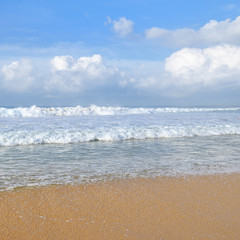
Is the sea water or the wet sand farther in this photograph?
the sea water

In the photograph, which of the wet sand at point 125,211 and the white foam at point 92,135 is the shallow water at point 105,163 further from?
the white foam at point 92,135

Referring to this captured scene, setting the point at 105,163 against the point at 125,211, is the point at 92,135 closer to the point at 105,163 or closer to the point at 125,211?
the point at 105,163

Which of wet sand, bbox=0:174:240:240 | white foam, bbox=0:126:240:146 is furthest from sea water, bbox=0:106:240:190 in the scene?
wet sand, bbox=0:174:240:240

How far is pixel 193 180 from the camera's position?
202 inches

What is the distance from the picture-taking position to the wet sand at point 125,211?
3.02 meters

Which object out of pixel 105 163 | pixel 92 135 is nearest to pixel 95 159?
pixel 105 163

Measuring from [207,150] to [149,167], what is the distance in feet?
11.4

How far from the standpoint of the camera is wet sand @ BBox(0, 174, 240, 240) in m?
3.02

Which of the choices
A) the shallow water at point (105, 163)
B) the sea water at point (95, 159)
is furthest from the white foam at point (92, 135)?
the shallow water at point (105, 163)

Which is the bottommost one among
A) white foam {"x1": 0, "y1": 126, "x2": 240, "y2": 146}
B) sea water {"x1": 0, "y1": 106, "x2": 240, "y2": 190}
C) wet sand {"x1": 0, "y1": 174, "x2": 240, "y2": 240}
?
wet sand {"x1": 0, "y1": 174, "x2": 240, "y2": 240}

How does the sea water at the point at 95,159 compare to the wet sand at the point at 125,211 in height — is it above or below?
above

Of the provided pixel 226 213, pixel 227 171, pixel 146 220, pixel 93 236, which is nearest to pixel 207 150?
pixel 227 171

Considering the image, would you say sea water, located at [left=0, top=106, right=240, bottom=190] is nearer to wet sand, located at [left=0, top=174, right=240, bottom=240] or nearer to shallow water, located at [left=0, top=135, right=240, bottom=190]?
shallow water, located at [left=0, top=135, right=240, bottom=190]

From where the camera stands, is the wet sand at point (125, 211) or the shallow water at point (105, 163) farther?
the shallow water at point (105, 163)
